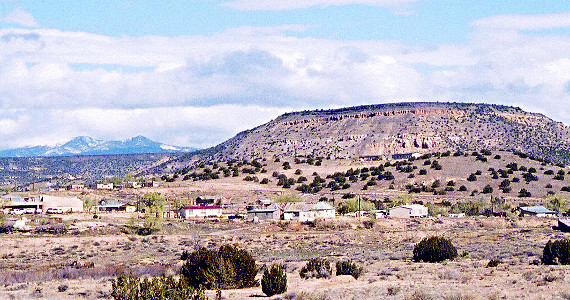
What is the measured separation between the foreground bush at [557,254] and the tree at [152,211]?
44867 mm

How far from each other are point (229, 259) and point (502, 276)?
12.2 metres

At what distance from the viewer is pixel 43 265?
52.4m

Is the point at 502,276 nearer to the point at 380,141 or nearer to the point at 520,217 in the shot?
the point at 520,217

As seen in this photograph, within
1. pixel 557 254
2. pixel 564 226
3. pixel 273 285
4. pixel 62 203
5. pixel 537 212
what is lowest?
pixel 273 285

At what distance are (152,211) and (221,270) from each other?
2238 inches

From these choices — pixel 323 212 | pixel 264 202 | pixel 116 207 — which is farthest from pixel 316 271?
pixel 116 207

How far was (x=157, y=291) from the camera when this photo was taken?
25.8 m

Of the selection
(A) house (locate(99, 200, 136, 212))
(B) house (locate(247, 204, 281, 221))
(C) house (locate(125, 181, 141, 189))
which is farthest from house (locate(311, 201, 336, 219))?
(C) house (locate(125, 181, 141, 189))

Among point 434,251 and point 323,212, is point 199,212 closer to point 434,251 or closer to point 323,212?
point 323,212

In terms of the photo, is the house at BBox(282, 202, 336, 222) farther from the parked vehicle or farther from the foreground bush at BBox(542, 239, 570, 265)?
the foreground bush at BBox(542, 239, 570, 265)

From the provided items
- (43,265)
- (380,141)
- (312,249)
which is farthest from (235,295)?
(380,141)

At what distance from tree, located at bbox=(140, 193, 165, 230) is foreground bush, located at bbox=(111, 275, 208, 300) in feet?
169

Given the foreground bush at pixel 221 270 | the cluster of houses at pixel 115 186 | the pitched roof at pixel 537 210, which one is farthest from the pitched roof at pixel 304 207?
the foreground bush at pixel 221 270

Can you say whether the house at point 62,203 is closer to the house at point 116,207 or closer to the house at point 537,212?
the house at point 116,207
